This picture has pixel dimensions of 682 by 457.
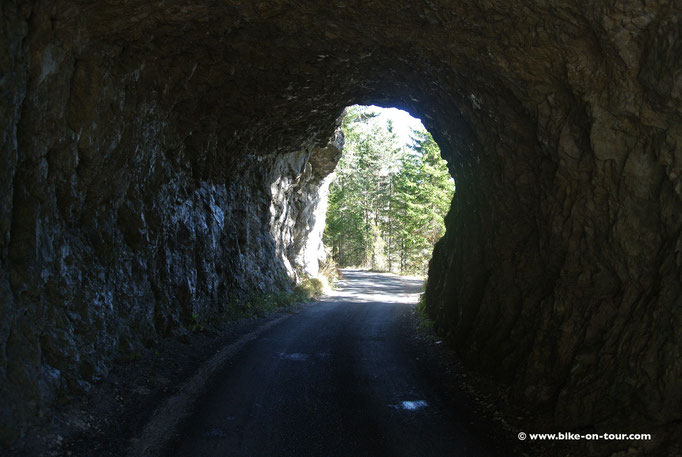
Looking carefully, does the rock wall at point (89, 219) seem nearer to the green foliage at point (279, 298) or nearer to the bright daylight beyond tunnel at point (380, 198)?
the green foliage at point (279, 298)

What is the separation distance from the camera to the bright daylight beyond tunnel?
38969mm

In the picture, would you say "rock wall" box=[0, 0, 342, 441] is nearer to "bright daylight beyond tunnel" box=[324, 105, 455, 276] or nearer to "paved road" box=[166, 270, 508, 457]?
"paved road" box=[166, 270, 508, 457]

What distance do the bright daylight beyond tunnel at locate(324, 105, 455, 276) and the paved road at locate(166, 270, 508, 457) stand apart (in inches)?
1078

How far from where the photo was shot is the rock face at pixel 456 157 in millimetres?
5379

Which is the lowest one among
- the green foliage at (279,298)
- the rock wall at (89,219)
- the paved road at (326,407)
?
the paved road at (326,407)

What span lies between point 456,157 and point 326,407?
7.39 m

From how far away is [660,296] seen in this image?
515 cm

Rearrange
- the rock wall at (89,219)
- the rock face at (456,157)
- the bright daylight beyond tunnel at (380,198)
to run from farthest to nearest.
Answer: the bright daylight beyond tunnel at (380,198) < the rock wall at (89,219) < the rock face at (456,157)

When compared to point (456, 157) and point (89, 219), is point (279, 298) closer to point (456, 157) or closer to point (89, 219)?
point (456, 157)

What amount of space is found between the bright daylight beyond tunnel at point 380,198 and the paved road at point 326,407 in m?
27.4

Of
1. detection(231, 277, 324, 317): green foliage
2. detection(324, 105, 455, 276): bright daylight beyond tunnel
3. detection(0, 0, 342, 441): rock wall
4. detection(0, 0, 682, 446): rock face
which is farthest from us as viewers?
detection(324, 105, 455, 276): bright daylight beyond tunnel

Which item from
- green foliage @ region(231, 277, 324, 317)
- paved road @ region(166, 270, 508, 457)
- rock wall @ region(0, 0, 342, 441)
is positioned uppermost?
rock wall @ region(0, 0, 342, 441)

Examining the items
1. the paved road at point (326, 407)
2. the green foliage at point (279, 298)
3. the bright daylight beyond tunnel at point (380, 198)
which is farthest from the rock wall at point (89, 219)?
the bright daylight beyond tunnel at point (380, 198)

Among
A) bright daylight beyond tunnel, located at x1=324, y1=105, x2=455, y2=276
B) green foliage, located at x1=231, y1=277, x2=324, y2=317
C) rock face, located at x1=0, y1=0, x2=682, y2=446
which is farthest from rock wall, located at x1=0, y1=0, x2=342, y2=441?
bright daylight beyond tunnel, located at x1=324, y1=105, x2=455, y2=276
